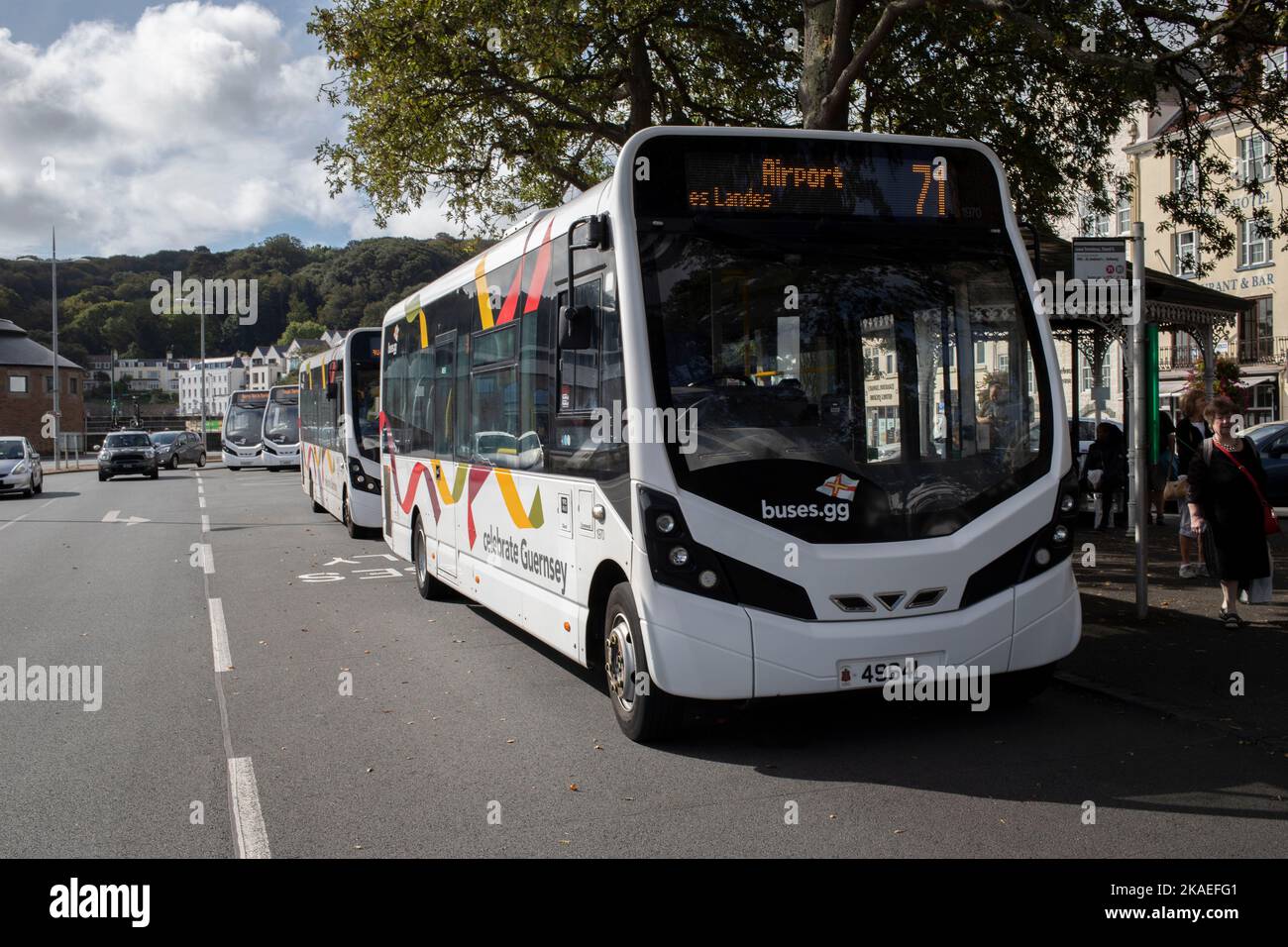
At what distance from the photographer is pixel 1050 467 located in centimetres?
639

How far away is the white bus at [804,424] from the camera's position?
590 cm

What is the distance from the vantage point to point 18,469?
104ft

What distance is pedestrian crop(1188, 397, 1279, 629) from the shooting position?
897cm

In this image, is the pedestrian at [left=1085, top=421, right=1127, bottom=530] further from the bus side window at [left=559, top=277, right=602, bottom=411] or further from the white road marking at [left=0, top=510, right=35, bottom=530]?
the white road marking at [left=0, top=510, right=35, bottom=530]

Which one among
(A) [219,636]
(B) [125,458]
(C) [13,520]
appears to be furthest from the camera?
(B) [125,458]

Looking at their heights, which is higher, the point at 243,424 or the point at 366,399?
the point at 366,399

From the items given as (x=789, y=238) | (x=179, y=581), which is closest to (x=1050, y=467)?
(x=789, y=238)

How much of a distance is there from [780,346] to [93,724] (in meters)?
4.49

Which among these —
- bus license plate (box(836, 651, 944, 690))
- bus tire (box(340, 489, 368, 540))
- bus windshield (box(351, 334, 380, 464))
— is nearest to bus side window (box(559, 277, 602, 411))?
bus license plate (box(836, 651, 944, 690))

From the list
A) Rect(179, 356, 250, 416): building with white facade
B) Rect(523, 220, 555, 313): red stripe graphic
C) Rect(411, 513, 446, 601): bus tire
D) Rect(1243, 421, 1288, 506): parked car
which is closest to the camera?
Rect(523, 220, 555, 313): red stripe graphic

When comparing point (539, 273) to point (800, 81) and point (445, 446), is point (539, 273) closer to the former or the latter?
point (445, 446)

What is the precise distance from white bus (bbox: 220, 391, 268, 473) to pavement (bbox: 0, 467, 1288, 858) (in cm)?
4042

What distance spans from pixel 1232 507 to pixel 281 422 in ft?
135

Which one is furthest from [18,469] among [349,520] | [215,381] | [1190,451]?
A: [215,381]
